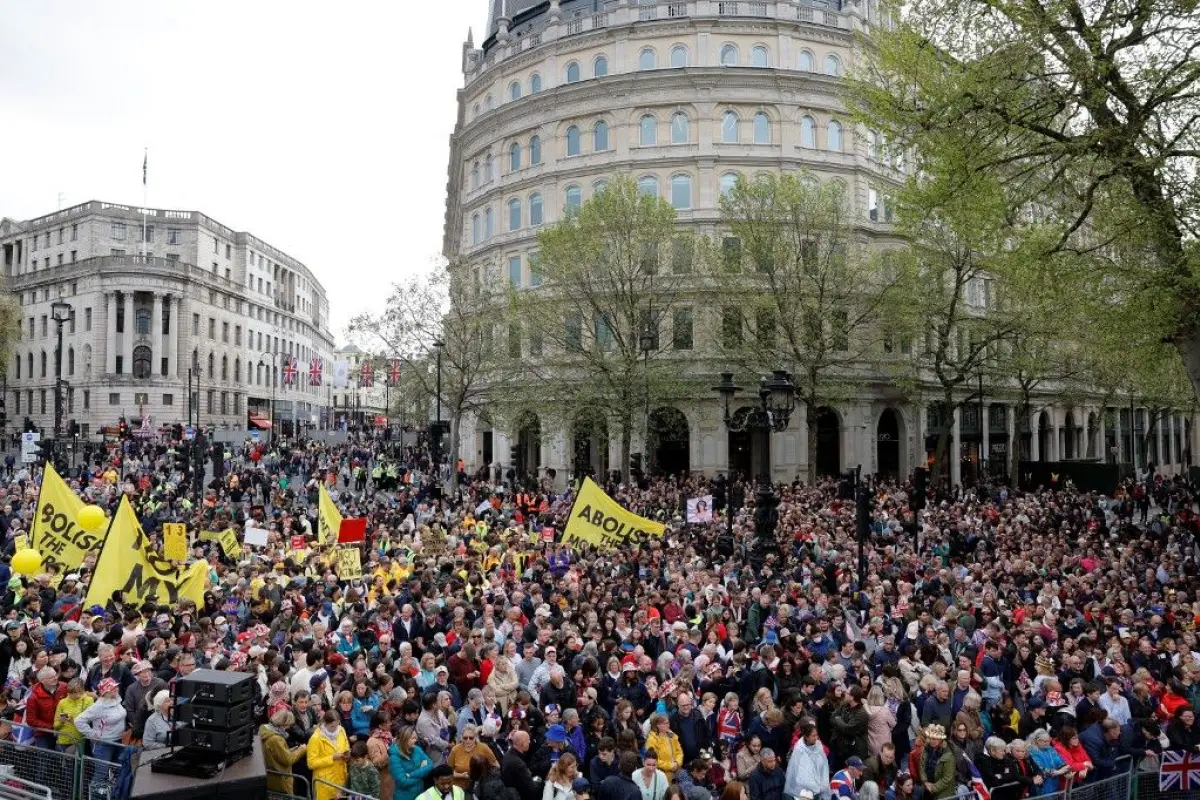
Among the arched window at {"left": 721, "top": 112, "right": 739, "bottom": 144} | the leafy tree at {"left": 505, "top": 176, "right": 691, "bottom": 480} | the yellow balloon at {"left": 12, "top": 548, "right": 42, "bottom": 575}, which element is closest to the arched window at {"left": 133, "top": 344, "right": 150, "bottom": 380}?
the leafy tree at {"left": 505, "top": 176, "right": 691, "bottom": 480}

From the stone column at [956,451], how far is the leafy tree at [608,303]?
2088 cm

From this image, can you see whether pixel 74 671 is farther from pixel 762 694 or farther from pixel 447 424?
pixel 447 424

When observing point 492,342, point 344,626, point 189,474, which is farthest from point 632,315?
point 344,626

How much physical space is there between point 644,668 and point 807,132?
42.6m

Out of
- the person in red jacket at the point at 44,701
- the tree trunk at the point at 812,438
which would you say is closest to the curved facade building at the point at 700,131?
the tree trunk at the point at 812,438

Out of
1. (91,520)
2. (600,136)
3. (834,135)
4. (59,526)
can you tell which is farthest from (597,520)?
(834,135)

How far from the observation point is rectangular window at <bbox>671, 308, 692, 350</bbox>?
43.3 meters

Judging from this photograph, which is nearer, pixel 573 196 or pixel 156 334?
pixel 573 196

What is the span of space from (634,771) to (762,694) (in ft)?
6.83

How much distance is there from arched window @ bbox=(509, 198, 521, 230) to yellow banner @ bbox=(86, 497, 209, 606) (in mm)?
38373

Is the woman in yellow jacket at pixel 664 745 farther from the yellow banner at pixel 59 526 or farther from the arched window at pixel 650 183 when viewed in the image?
the arched window at pixel 650 183

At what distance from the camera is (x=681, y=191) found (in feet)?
158

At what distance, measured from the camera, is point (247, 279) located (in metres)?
99.9

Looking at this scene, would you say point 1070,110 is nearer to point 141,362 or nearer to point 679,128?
point 679,128
